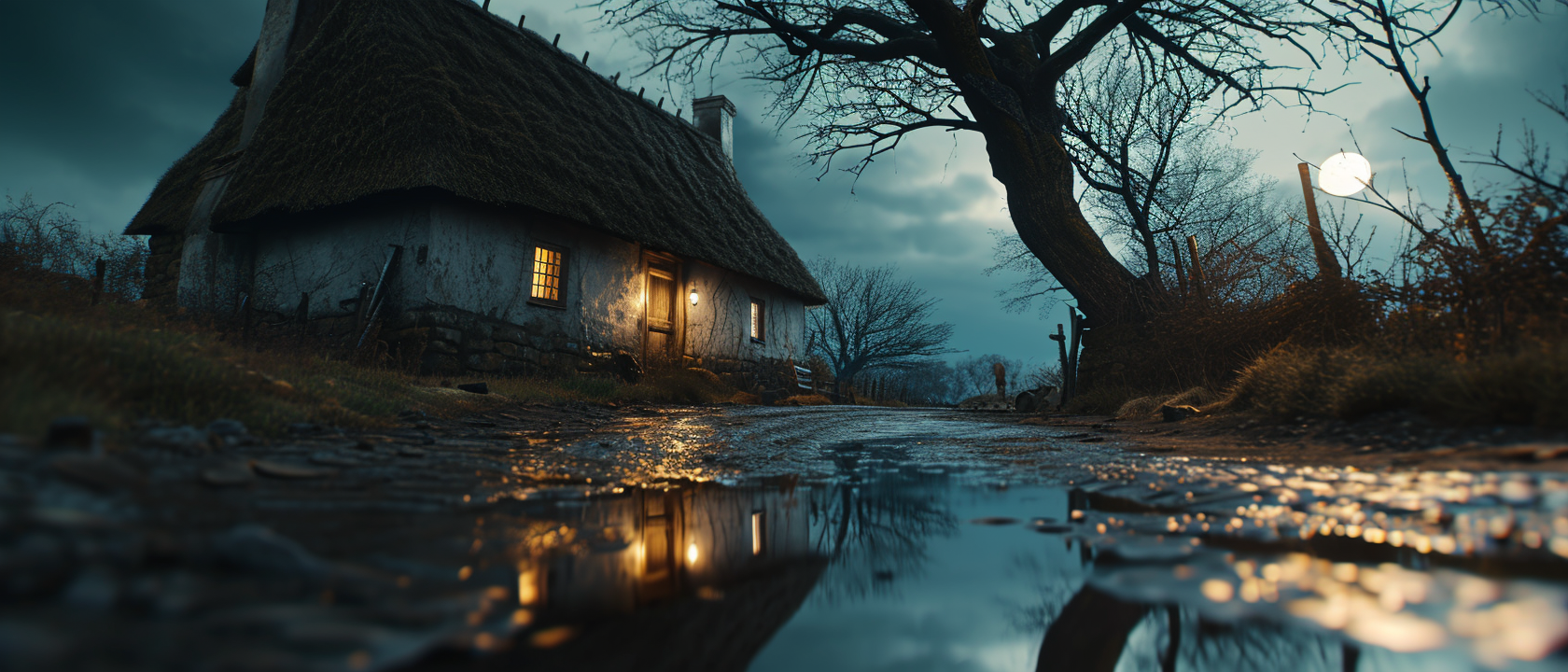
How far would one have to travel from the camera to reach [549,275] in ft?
41.4

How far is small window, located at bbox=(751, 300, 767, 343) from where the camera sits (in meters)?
18.2

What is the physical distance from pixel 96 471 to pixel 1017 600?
80.4 inches

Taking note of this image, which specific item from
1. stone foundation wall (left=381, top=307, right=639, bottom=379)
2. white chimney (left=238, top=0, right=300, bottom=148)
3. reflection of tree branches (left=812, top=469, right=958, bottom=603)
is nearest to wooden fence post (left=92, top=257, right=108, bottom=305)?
stone foundation wall (left=381, top=307, right=639, bottom=379)

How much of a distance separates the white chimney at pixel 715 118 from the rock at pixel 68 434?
21328 mm

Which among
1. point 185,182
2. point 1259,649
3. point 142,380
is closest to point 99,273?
point 185,182

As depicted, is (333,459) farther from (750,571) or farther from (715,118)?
(715,118)

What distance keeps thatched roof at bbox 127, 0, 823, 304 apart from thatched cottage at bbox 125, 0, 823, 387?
39mm

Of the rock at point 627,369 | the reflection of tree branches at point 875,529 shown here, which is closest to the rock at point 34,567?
the reflection of tree branches at point 875,529

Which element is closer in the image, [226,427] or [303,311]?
[226,427]

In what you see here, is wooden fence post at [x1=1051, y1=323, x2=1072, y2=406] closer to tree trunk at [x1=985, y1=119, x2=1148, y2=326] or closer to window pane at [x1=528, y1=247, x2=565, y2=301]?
tree trunk at [x1=985, y1=119, x2=1148, y2=326]

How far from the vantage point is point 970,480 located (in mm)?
3152

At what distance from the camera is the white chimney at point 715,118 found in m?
22.5

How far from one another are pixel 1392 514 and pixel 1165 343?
7.30m

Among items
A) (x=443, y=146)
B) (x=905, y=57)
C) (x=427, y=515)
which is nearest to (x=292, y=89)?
(x=443, y=146)
